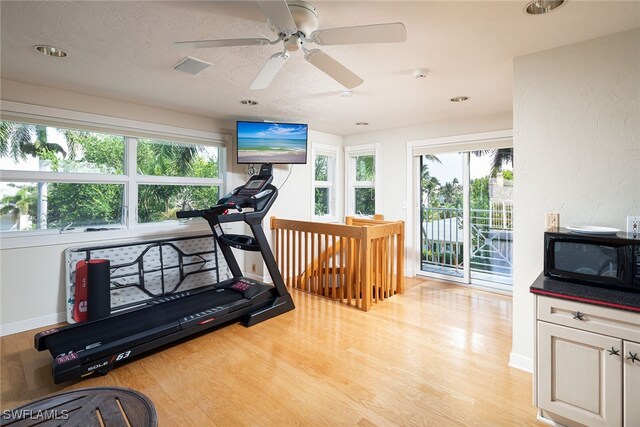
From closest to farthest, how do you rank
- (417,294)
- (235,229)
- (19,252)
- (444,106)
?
(19,252) < (444,106) < (417,294) < (235,229)

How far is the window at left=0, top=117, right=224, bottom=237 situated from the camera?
3.09 metres

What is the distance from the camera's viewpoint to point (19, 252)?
3.05 m

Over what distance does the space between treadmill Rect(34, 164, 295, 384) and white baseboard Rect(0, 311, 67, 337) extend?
863mm

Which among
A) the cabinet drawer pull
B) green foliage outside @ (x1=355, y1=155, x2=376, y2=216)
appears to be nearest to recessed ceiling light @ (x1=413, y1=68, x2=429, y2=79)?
the cabinet drawer pull

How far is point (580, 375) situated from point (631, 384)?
19 centimetres

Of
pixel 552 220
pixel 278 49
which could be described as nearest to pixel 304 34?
pixel 278 49

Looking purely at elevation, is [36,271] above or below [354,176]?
below

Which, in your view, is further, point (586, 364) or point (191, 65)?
point (191, 65)

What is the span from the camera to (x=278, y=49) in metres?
2.35

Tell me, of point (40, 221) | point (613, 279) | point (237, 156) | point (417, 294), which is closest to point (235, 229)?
point (237, 156)

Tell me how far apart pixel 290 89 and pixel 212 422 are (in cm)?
280

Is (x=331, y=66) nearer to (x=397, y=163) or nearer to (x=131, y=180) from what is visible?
(x=131, y=180)

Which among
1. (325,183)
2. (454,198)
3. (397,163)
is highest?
(397,163)

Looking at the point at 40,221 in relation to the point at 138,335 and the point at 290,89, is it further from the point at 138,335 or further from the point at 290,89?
the point at 290,89
